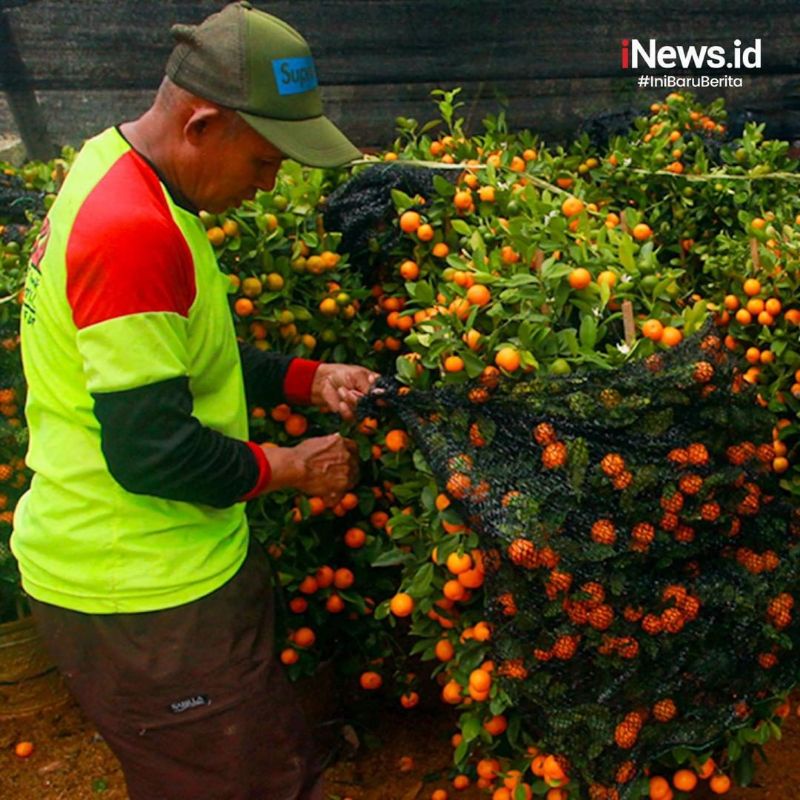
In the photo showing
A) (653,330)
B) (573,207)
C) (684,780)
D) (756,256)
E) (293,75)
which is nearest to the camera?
(293,75)

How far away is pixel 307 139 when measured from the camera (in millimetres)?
2039

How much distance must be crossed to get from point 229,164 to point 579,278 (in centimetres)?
86

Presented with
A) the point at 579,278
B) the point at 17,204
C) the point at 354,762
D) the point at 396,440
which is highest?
the point at 17,204

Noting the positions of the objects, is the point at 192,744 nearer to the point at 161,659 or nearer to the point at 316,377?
the point at 161,659

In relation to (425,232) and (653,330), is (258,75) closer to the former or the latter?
(653,330)

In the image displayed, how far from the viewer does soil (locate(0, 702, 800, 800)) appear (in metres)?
3.24

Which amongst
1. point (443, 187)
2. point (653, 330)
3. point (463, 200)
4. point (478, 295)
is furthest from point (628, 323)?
point (443, 187)

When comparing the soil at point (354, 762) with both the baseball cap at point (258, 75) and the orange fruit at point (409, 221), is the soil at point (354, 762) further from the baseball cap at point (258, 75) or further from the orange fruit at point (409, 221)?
the baseball cap at point (258, 75)

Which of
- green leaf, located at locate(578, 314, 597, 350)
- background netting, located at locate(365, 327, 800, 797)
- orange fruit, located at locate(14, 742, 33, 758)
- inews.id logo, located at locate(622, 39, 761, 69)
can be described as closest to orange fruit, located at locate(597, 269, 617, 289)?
green leaf, located at locate(578, 314, 597, 350)

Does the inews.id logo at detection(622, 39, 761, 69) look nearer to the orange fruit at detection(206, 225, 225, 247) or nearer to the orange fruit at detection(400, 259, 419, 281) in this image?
the orange fruit at detection(400, 259, 419, 281)

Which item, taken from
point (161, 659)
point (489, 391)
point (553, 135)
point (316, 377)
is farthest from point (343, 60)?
point (161, 659)

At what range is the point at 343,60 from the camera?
582 cm

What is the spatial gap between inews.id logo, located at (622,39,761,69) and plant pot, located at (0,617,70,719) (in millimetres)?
4597

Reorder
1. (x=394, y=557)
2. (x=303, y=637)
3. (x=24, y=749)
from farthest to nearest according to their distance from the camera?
(x=24, y=749), (x=303, y=637), (x=394, y=557)
